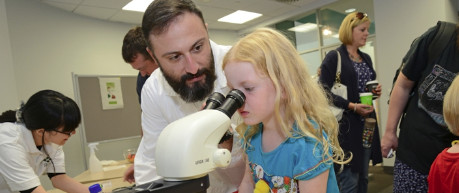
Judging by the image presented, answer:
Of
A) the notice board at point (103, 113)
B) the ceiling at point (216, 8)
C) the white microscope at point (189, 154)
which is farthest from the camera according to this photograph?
the ceiling at point (216, 8)

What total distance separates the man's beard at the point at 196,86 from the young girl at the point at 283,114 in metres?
0.23

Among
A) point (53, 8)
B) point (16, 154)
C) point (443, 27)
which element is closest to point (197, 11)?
point (443, 27)

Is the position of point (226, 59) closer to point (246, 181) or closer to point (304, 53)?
point (246, 181)

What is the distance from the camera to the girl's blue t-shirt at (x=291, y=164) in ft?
2.88

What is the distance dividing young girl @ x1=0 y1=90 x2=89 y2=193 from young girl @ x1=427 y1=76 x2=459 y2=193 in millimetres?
1796

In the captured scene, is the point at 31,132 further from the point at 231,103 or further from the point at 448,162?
the point at 448,162

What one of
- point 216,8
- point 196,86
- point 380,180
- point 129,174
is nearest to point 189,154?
point 196,86

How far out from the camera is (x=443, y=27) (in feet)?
4.29

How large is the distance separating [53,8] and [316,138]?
5.09 metres

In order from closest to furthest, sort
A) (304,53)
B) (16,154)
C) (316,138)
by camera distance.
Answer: (316,138) → (16,154) → (304,53)

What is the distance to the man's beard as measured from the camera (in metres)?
1.15

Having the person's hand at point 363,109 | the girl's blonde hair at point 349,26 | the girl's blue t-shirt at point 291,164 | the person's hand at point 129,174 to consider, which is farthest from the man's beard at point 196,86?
the girl's blonde hair at point 349,26

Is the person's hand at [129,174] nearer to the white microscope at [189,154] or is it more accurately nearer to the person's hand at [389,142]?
the white microscope at [189,154]

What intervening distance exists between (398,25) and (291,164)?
4264 mm
